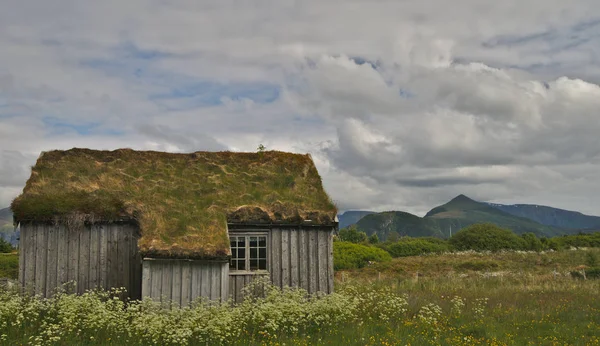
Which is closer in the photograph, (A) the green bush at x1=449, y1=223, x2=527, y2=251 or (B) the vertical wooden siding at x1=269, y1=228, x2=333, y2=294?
(B) the vertical wooden siding at x1=269, y1=228, x2=333, y2=294

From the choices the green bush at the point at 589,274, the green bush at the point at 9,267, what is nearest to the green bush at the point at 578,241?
the green bush at the point at 589,274

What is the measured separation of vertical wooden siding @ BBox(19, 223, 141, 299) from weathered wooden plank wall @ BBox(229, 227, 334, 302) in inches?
141

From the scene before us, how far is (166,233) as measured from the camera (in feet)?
53.0

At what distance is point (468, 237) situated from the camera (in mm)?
58875

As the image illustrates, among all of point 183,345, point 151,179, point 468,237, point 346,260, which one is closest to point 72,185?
point 151,179

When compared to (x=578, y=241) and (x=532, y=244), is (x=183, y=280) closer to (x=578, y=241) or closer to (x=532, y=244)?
(x=532, y=244)

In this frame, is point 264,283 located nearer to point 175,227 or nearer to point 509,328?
point 175,227

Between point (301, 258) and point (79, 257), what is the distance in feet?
23.7

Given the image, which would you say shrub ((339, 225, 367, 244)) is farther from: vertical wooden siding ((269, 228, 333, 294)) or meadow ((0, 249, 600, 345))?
vertical wooden siding ((269, 228, 333, 294))

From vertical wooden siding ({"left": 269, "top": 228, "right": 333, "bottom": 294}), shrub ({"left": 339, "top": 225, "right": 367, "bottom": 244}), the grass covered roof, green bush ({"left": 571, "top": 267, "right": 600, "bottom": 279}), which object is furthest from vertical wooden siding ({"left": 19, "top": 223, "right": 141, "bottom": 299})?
shrub ({"left": 339, "top": 225, "right": 367, "bottom": 244})

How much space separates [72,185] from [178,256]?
16.5 ft

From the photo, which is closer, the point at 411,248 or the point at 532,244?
the point at 411,248

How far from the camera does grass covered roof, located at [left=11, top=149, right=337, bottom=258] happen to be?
16.4 metres

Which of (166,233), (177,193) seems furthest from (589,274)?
(166,233)
